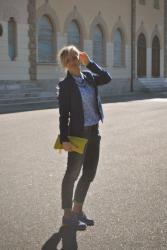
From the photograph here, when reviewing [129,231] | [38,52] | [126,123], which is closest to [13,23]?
[38,52]

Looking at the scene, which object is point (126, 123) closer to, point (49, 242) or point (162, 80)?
point (49, 242)

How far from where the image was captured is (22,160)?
8.88m

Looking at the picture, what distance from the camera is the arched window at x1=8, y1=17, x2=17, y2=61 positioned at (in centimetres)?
2572

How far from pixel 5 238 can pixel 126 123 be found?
10356mm

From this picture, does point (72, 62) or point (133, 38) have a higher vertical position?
point (133, 38)

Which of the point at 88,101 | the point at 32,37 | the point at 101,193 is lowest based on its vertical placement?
the point at 101,193

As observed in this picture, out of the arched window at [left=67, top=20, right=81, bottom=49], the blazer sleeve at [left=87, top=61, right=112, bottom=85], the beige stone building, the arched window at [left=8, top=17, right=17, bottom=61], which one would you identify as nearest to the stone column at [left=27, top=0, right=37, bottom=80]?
the beige stone building

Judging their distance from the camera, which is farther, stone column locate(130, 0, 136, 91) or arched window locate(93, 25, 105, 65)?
stone column locate(130, 0, 136, 91)

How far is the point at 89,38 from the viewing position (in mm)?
31094

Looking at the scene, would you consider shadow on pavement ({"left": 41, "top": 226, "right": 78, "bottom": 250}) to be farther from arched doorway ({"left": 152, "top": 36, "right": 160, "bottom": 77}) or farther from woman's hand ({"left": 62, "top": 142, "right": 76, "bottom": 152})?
arched doorway ({"left": 152, "top": 36, "right": 160, "bottom": 77})

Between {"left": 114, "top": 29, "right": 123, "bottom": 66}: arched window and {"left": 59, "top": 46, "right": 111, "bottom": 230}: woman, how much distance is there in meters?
29.2

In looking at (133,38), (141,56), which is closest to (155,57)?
(141,56)

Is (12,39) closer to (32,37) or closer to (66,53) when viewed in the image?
(32,37)

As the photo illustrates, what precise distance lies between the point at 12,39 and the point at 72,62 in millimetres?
21621
